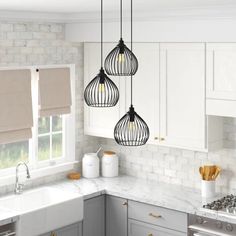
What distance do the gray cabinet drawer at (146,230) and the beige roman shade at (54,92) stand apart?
146 cm

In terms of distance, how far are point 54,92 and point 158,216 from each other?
1.75 metres

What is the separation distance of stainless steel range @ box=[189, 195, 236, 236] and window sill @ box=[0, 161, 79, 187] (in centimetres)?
173

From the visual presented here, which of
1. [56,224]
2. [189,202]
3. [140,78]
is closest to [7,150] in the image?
[56,224]

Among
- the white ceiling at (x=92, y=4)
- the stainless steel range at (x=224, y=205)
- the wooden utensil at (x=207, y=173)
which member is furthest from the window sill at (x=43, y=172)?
the stainless steel range at (x=224, y=205)

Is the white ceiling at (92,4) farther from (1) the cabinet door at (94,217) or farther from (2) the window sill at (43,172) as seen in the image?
(1) the cabinet door at (94,217)

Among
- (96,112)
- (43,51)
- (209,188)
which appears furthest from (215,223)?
(43,51)

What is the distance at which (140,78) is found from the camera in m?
5.93

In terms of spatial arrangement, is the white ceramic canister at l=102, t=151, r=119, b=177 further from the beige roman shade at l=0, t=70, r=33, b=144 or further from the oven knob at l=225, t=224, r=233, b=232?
the oven knob at l=225, t=224, r=233, b=232

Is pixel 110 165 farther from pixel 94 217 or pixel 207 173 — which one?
pixel 207 173

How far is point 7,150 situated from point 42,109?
57cm

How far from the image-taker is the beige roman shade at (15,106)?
5.59 m

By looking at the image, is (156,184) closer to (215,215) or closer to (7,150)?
(215,215)

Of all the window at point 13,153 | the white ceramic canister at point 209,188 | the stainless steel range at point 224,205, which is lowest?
the stainless steel range at point 224,205

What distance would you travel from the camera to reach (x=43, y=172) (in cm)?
618
